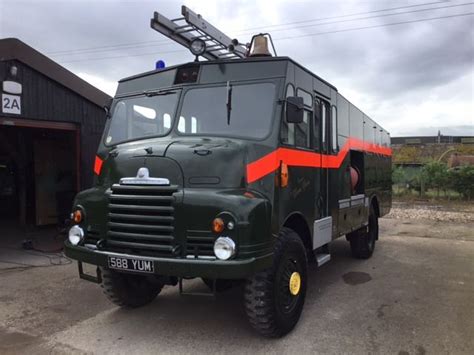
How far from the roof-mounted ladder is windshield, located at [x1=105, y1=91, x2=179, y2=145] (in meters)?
0.93

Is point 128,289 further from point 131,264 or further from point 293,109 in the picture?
point 293,109

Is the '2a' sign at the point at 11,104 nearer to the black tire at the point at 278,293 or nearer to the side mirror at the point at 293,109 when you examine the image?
the side mirror at the point at 293,109

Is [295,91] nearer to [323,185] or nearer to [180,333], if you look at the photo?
[323,185]

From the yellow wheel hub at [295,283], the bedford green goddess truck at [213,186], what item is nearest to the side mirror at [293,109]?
the bedford green goddess truck at [213,186]

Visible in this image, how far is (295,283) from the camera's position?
4367 mm

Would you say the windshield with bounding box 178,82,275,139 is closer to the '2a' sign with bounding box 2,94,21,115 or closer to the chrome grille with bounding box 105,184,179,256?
the chrome grille with bounding box 105,184,179,256

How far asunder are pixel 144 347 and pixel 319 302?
2.32 m

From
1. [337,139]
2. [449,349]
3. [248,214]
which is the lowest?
[449,349]

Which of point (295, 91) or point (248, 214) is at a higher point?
point (295, 91)

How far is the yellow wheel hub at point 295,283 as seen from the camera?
429cm

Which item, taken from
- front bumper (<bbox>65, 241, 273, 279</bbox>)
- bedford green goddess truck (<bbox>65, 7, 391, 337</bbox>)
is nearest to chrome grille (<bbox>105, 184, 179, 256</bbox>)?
bedford green goddess truck (<bbox>65, 7, 391, 337</bbox>)

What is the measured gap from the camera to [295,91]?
457cm

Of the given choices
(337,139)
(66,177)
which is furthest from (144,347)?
(66,177)

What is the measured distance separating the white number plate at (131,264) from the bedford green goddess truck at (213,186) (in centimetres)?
1
